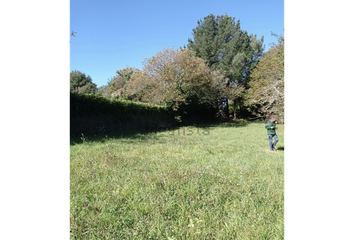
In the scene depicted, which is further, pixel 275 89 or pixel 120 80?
pixel 120 80

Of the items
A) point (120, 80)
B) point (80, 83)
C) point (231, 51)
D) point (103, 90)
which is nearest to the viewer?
point (231, 51)

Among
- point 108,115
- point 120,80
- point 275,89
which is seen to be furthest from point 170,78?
point 120,80

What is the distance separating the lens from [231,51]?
25.6 m

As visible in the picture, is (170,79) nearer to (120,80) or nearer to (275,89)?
(275,89)

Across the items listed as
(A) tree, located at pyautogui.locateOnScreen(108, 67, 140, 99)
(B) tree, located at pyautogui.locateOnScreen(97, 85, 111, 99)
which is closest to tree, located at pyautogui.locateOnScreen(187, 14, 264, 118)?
(A) tree, located at pyautogui.locateOnScreen(108, 67, 140, 99)

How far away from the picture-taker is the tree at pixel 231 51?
24.4 meters

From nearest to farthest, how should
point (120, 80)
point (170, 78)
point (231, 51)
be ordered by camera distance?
point (170, 78) < point (231, 51) < point (120, 80)

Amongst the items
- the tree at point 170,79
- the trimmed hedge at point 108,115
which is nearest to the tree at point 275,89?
the tree at point 170,79

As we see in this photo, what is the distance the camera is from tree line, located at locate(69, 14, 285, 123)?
55.9 ft

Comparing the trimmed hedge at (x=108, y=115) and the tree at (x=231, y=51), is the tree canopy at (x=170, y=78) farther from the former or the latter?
the tree at (x=231, y=51)

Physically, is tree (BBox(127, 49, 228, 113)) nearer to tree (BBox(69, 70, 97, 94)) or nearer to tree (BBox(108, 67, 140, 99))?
tree (BBox(108, 67, 140, 99))

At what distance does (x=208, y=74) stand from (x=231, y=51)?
8.37 meters

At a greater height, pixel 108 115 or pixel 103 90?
A: pixel 103 90
